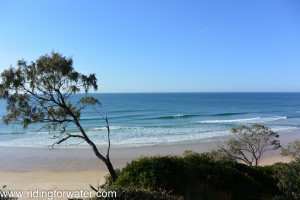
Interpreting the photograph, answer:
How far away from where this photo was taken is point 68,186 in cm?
1816

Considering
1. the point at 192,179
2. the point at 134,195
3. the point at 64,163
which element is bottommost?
the point at 64,163

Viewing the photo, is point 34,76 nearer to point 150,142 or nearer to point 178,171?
point 178,171

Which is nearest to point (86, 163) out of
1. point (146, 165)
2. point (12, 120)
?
point (12, 120)

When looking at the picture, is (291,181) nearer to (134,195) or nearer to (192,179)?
(192,179)

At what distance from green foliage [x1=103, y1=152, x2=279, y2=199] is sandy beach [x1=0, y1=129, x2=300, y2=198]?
7623mm

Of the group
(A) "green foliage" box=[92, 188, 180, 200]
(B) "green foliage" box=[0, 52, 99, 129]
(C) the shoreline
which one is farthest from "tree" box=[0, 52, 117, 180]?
(C) the shoreline

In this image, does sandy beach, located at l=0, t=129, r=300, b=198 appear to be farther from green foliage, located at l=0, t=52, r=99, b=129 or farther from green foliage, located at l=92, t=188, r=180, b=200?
green foliage, located at l=92, t=188, r=180, b=200

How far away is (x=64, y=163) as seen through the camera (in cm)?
2400

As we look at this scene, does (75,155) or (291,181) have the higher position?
(291,181)

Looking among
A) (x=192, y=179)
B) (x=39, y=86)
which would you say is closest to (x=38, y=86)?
(x=39, y=86)

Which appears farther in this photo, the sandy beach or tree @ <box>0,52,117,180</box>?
the sandy beach

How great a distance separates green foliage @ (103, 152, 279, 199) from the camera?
32.5 ft

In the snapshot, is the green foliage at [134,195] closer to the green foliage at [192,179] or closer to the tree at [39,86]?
the green foliage at [192,179]

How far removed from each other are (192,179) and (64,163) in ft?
50.3
